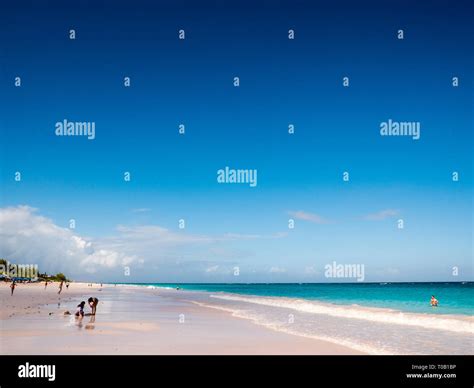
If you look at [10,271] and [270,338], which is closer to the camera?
[270,338]

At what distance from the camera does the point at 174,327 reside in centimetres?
2384

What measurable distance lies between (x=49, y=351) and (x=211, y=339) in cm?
688

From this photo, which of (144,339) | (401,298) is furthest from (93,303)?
(401,298)

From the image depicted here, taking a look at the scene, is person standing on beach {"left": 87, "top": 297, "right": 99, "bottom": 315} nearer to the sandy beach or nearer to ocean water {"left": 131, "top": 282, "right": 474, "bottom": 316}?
the sandy beach

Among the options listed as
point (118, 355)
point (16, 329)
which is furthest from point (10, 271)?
point (118, 355)

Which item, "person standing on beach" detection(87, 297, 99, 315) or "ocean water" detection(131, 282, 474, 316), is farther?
"ocean water" detection(131, 282, 474, 316)

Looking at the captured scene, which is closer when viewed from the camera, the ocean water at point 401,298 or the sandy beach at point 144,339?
the sandy beach at point 144,339

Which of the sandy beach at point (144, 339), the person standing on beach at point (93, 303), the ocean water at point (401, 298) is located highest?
the person standing on beach at point (93, 303)

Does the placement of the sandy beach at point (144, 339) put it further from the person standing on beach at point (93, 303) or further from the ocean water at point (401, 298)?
the ocean water at point (401, 298)

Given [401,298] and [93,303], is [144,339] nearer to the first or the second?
[93,303]

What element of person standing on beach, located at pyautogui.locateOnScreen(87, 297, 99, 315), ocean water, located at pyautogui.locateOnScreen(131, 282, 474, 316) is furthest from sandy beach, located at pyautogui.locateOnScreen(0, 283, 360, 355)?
ocean water, located at pyautogui.locateOnScreen(131, 282, 474, 316)

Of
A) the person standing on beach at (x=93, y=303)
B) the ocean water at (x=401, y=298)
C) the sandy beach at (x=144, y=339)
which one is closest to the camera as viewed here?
the sandy beach at (x=144, y=339)

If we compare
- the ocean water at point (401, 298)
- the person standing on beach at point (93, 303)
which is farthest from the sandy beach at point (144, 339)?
the ocean water at point (401, 298)
